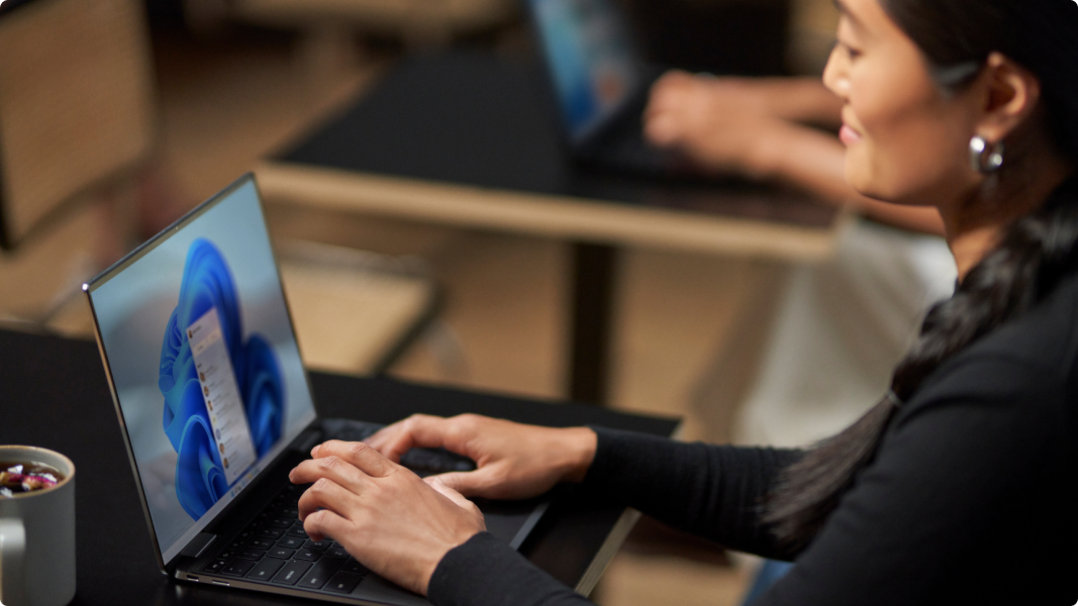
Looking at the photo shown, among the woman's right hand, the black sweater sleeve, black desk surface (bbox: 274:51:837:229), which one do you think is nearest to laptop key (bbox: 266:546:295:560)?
the woman's right hand

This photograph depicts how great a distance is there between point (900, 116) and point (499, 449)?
0.41 meters

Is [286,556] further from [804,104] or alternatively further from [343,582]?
[804,104]

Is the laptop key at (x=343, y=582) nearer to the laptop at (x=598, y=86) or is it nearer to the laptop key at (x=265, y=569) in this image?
the laptop key at (x=265, y=569)

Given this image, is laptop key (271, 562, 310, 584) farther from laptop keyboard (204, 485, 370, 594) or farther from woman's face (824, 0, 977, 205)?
woman's face (824, 0, 977, 205)

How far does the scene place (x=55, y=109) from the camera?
5.62 ft

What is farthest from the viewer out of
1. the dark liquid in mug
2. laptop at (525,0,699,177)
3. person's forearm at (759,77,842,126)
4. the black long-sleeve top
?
person's forearm at (759,77,842,126)

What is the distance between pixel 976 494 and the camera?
2.45 ft

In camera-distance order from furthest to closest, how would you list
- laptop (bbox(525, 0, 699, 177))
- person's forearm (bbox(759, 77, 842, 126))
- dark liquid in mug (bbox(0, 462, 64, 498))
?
person's forearm (bbox(759, 77, 842, 126)) < laptop (bbox(525, 0, 699, 177)) < dark liquid in mug (bbox(0, 462, 64, 498))

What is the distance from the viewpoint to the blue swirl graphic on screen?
35.8 inches

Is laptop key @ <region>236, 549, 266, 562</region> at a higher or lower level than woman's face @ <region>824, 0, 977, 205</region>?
lower

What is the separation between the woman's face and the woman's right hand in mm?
331

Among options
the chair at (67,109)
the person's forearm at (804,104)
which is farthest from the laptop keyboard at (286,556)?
the person's forearm at (804,104)

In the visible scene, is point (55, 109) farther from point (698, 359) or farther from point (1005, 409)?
point (698, 359)

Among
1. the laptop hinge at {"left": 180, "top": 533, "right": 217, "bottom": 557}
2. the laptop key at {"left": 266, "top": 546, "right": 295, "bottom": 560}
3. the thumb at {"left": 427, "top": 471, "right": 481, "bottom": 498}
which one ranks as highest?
the laptop hinge at {"left": 180, "top": 533, "right": 217, "bottom": 557}
